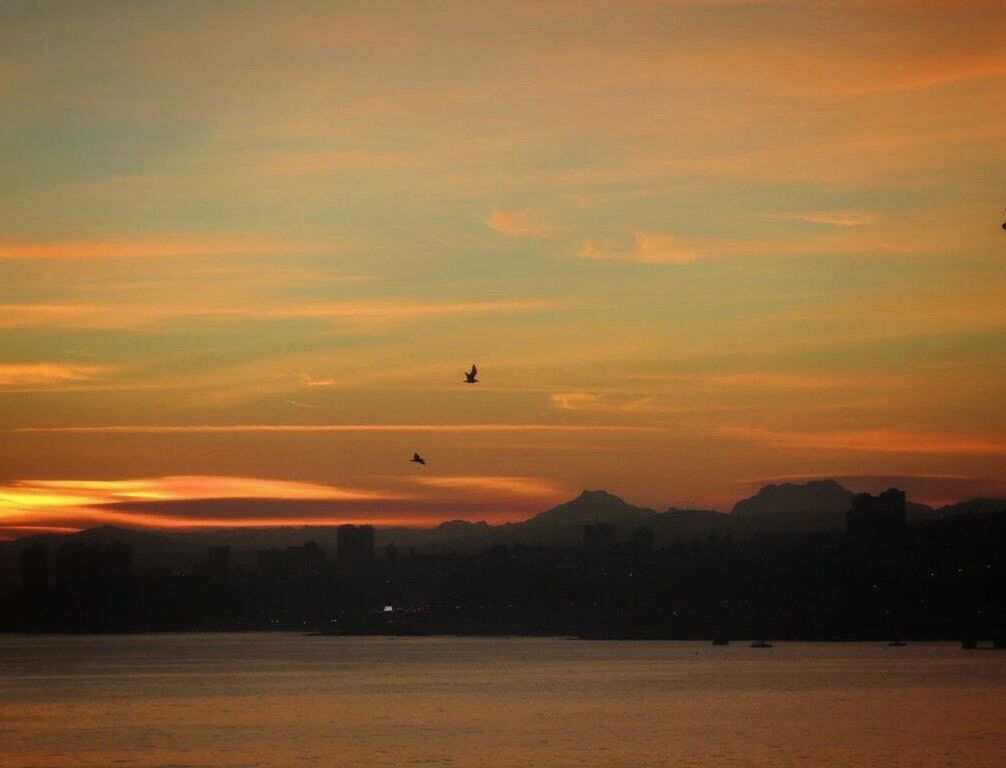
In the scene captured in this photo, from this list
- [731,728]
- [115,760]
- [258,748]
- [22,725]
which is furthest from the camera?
[22,725]

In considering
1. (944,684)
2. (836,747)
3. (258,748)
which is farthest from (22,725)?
(944,684)

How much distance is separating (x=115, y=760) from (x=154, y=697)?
73746mm

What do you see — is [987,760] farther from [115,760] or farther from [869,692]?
[869,692]

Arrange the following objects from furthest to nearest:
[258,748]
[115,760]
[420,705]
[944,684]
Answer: [944,684] → [420,705] → [258,748] → [115,760]

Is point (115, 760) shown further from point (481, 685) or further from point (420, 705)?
point (481, 685)

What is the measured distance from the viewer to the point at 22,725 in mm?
134250

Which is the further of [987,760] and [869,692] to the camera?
[869,692]

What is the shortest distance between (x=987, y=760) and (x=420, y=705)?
218ft

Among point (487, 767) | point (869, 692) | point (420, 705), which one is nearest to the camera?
point (487, 767)

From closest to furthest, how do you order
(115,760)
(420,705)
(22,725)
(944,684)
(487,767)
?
(487,767) < (115,760) < (22,725) < (420,705) < (944,684)

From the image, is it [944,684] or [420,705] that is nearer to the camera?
[420,705]

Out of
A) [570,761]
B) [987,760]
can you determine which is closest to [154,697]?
[570,761]

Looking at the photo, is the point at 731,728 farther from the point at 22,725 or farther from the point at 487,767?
the point at 22,725

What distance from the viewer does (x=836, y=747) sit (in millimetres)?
108875
